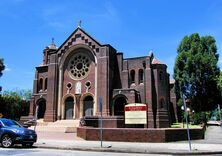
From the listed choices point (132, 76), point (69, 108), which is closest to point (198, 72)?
point (132, 76)

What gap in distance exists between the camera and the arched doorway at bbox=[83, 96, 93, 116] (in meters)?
40.7

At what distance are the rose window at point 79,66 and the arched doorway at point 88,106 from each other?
3578 mm

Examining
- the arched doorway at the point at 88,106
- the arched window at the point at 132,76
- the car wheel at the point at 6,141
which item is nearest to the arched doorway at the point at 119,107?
the arched doorway at the point at 88,106

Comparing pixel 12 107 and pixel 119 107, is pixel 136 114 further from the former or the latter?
pixel 12 107

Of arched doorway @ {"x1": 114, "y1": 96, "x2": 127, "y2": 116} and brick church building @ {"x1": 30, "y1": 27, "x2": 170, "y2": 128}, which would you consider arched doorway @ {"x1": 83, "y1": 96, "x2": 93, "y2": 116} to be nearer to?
brick church building @ {"x1": 30, "y1": 27, "x2": 170, "y2": 128}

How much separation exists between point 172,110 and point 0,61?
33584 mm

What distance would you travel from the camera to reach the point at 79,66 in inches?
1706

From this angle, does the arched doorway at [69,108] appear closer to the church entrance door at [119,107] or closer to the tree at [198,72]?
the church entrance door at [119,107]

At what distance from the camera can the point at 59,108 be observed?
138 ft

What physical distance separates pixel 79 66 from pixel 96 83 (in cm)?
479

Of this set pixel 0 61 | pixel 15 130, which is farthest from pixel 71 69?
pixel 15 130

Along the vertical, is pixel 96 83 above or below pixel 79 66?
below

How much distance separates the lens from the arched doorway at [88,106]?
4072 centimetres

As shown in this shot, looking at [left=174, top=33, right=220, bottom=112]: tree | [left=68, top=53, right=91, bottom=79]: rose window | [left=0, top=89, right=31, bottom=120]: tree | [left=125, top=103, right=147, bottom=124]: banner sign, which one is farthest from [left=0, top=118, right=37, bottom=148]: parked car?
[left=0, top=89, right=31, bottom=120]: tree
